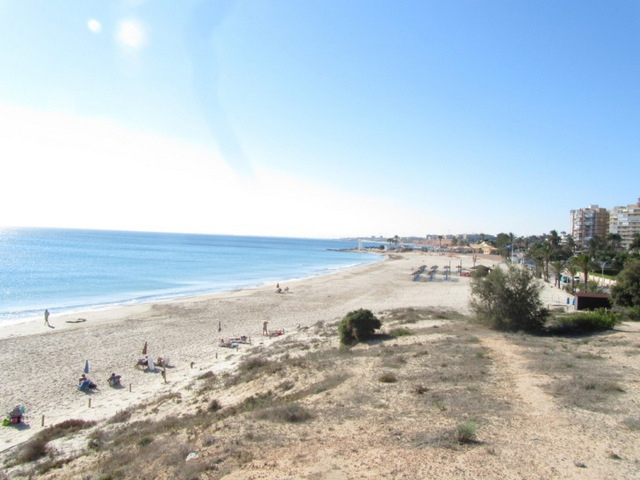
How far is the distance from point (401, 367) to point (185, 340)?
15590 millimetres

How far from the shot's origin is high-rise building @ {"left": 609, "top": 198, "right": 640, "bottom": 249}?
439 ft

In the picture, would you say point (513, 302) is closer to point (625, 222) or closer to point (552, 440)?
point (552, 440)

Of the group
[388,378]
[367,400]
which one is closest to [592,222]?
[388,378]

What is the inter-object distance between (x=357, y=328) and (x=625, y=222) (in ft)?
504

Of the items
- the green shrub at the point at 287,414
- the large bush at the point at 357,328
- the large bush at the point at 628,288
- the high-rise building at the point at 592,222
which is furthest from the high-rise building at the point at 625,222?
the green shrub at the point at 287,414

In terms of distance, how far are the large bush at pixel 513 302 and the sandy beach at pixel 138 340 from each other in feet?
38.6

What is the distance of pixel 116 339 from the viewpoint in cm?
2488

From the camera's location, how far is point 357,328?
65.5ft

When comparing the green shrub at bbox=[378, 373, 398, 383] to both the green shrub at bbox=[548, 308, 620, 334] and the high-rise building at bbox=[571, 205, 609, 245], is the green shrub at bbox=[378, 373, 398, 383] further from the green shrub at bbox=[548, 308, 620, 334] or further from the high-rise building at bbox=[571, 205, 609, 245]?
the high-rise building at bbox=[571, 205, 609, 245]

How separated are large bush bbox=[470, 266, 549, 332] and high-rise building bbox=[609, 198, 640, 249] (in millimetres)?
135284

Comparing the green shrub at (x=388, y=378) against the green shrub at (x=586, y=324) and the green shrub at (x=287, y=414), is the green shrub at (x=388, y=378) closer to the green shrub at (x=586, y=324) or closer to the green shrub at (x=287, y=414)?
the green shrub at (x=287, y=414)

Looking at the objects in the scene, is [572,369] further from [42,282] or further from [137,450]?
[42,282]

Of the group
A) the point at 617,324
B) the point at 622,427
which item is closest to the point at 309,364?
the point at 622,427

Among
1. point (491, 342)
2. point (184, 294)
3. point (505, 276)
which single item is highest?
point (505, 276)
